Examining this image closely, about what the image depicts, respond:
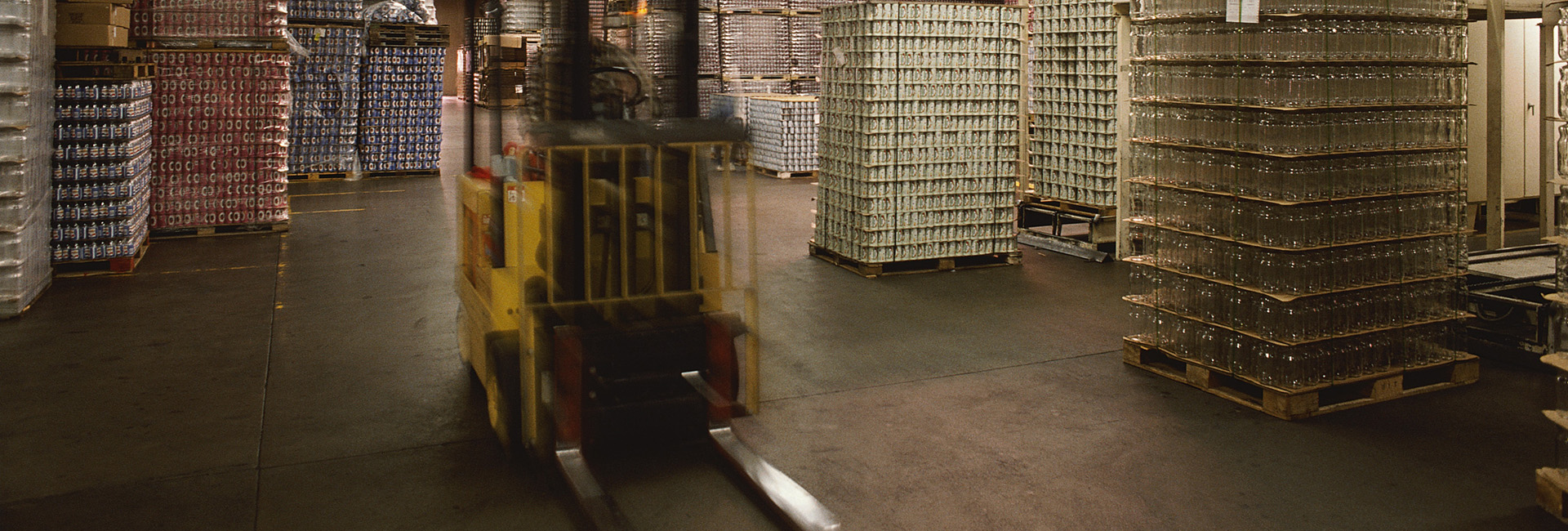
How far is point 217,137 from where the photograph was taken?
10.8m

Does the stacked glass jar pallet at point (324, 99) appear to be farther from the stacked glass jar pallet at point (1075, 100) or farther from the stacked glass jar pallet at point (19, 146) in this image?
the stacked glass jar pallet at point (1075, 100)

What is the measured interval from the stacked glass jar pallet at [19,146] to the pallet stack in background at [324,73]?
280 inches

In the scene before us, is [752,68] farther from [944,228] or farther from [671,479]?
[671,479]

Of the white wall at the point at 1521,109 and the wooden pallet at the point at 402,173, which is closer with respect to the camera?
the white wall at the point at 1521,109

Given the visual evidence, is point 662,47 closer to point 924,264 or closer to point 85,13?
point 924,264

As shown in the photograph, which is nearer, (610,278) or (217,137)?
(610,278)

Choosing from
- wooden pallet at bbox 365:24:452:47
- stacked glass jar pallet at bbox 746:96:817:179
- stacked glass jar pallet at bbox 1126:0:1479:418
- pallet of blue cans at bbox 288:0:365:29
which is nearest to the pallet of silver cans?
stacked glass jar pallet at bbox 746:96:817:179

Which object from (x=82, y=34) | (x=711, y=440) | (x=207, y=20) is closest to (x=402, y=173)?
(x=207, y=20)

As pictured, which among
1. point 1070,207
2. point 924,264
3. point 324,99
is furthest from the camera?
point 324,99

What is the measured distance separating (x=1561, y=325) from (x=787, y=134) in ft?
41.1

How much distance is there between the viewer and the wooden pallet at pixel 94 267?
8.87m

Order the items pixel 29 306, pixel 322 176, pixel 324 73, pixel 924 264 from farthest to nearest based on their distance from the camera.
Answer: pixel 322 176
pixel 324 73
pixel 924 264
pixel 29 306

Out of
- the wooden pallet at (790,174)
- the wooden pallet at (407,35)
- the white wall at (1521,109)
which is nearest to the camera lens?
the white wall at (1521,109)

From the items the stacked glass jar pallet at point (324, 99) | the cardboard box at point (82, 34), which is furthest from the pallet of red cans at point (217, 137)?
the stacked glass jar pallet at point (324, 99)
